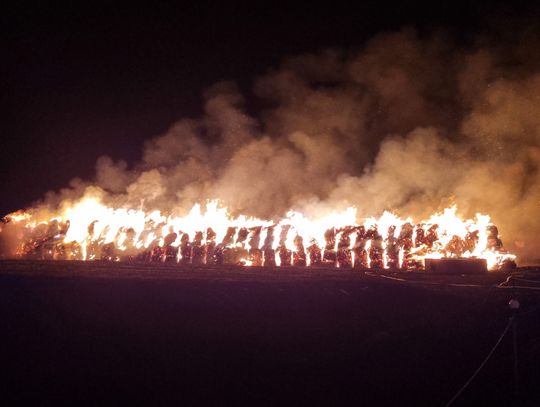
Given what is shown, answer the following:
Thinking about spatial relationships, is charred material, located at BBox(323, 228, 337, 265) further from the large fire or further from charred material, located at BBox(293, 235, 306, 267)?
charred material, located at BBox(293, 235, 306, 267)

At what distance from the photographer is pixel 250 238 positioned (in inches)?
1031

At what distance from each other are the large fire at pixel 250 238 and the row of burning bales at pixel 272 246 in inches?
2.4

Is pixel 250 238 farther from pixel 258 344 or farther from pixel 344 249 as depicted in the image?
pixel 258 344

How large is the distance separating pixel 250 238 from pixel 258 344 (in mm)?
16931

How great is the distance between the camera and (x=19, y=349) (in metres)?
8.72

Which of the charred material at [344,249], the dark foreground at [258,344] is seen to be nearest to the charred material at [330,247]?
the charred material at [344,249]

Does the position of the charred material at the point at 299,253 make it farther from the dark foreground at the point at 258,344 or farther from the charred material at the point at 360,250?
the dark foreground at the point at 258,344

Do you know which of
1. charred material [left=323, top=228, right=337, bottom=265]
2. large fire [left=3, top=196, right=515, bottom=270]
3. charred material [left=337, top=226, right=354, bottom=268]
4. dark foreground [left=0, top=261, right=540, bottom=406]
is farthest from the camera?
charred material [left=323, top=228, right=337, bottom=265]

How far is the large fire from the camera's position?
922 inches

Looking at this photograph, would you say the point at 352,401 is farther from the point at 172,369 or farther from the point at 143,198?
the point at 143,198

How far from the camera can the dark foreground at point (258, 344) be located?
7480mm

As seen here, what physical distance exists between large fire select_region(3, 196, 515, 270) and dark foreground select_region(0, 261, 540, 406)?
9025 millimetres

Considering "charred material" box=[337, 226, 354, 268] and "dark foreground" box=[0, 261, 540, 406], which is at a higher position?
"charred material" box=[337, 226, 354, 268]

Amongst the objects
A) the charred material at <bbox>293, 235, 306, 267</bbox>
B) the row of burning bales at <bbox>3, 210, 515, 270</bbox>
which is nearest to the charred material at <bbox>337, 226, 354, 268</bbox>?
the row of burning bales at <bbox>3, 210, 515, 270</bbox>
